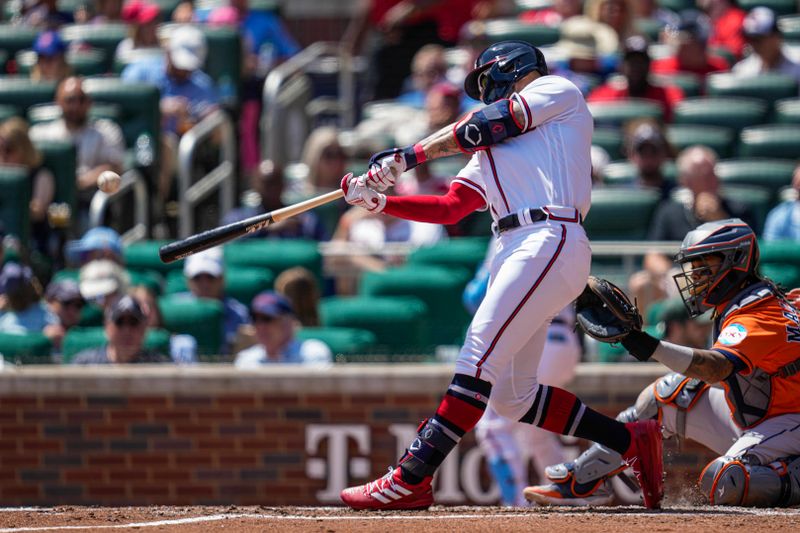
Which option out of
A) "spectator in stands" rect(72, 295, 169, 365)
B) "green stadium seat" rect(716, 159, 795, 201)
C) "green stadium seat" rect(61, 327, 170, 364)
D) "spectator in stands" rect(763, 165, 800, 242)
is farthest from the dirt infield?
"green stadium seat" rect(716, 159, 795, 201)

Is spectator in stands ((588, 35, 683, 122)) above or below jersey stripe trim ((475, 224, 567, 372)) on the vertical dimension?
above

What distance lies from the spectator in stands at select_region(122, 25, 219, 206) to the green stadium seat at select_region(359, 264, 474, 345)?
9.45 ft

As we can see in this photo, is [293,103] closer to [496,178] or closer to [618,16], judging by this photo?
[618,16]

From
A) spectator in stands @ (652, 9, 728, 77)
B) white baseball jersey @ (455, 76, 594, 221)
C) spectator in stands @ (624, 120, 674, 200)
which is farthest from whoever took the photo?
spectator in stands @ (652, 9, 728, 77)

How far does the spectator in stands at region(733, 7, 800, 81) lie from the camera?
1057 cm

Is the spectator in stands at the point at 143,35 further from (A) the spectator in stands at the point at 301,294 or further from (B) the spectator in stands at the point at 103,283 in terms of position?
(A) the spectator in stands at the point at 301,294

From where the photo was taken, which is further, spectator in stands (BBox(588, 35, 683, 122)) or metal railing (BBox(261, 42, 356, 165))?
metal railing (BBox(261, 42, 356, 165))

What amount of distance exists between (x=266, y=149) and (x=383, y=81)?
130 centimetres

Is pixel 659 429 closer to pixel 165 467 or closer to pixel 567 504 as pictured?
pixel 567 504

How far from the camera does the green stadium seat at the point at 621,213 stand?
29.6ft

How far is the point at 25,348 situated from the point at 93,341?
14.4 inches

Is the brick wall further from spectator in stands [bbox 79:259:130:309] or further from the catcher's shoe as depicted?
the catcher's shoe

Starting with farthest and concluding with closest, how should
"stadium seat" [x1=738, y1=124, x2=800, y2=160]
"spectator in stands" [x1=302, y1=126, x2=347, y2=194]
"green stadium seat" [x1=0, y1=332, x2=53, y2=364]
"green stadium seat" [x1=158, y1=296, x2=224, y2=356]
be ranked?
"stadium seat" [x1=738, y1=124, x2=800, y2=160]
"spectator in stands" [x1=302, y1=126, x2=347, y2=194]
"green stadium seat" [x1=158, y1=296, x2=224, y2=356]
"green stadium seat" [x1=0, y1=332, x2=53, y2=364]

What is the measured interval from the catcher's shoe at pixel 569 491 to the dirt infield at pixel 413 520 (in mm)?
105
